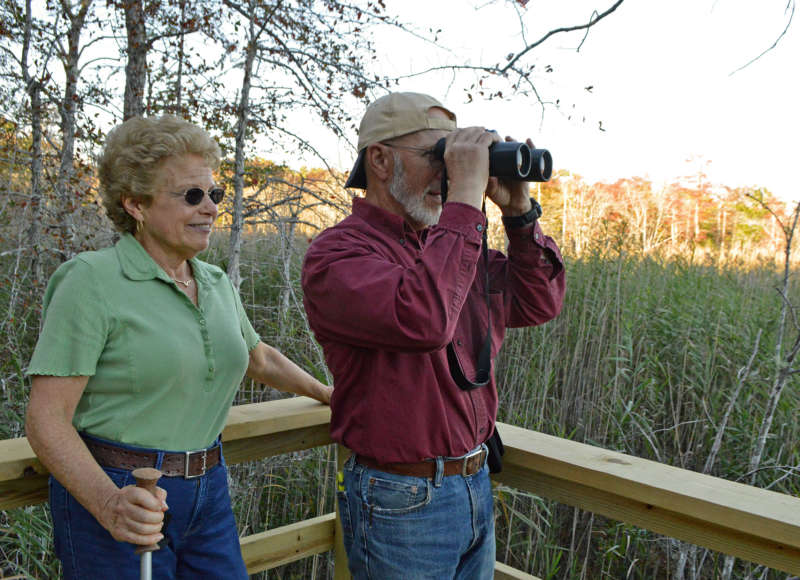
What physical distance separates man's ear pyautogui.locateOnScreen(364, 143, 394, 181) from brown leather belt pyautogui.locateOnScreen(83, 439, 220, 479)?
60 cm

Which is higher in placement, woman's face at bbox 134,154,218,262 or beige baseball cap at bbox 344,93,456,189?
beige baseball cap at bbox 344,93,456,189

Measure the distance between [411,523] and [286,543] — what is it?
0.55 meters

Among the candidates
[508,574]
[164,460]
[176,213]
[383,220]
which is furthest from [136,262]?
[508,574]

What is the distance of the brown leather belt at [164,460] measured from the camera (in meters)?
1.07

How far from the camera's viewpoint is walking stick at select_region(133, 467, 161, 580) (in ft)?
2.99

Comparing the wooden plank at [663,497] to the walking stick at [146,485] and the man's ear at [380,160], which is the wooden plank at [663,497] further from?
the walking stick at [146,485]

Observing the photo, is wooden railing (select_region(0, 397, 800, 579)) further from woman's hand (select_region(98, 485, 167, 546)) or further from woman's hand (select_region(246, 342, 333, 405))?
woman's hand (select_region(98, 485, 167, 546))

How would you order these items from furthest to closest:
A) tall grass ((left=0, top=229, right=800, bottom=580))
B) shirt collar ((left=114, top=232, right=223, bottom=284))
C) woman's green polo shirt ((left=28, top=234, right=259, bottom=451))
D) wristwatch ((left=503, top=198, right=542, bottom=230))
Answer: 1. tall grass ((left=0, top=229, right=800, bottom=580))
2. wristwatch ((left=503, top=198, right=542, bottom=230))
3. shirt collar ((left=114, top=232, right=223, bottom=284))
4. woman's green polo shirt ((left=28, top=234, right=259, bottom=451))

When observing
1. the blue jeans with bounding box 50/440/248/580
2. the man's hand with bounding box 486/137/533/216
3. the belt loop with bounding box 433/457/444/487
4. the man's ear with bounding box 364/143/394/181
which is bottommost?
the blue jeans with bounding box 50/440/248/580

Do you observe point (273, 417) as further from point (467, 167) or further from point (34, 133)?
point (34, 133)

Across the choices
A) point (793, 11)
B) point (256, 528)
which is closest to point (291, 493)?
point (256, 528)

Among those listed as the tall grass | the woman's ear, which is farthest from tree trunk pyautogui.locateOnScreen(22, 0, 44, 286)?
the woman's ear

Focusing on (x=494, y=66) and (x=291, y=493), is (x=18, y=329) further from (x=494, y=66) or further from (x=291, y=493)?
(x=494, y=66)

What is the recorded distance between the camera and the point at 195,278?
1.27 metres
